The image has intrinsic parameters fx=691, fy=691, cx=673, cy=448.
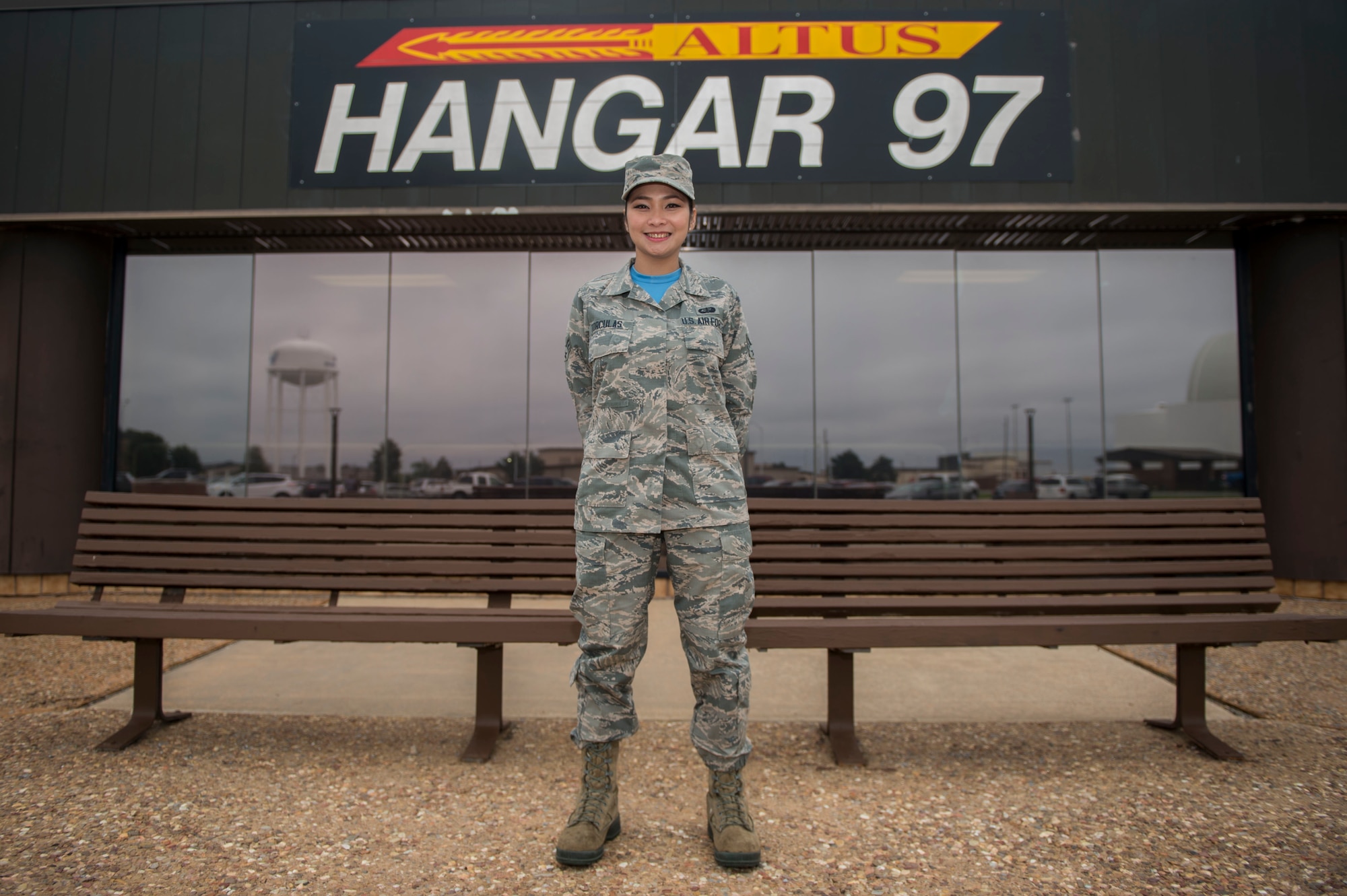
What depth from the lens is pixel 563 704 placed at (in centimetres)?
341

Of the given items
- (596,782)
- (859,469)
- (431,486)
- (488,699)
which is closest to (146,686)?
(488,699)

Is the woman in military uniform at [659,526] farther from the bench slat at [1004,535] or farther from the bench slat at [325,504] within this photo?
the bench slat at [325,504]

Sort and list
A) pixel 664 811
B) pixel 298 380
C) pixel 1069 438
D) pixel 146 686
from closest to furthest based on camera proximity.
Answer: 1. pixel 664 811
2. pixel 146 686
3. pixel 1069 438
4. pixel 298 380

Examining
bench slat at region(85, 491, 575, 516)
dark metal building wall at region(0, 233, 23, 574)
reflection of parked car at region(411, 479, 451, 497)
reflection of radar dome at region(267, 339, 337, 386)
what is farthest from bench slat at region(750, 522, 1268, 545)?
dark metal building wall at region(0, 233, 23, 574)

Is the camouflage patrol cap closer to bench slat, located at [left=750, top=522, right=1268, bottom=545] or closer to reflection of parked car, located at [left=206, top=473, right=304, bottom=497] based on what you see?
bench slat, located at [left=750, top=522, right=1268, bottom=545]

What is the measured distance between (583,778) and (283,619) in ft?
4.66

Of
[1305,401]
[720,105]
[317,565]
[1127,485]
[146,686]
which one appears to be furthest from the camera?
[1127,485]

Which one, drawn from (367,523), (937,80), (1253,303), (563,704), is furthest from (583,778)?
(1253,303)

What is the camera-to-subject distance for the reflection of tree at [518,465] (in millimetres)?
6203

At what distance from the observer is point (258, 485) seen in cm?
619

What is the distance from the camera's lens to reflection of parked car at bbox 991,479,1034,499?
241 inches

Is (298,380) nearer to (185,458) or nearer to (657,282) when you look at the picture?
(185,458)

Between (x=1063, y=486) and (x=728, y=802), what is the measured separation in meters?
5.25

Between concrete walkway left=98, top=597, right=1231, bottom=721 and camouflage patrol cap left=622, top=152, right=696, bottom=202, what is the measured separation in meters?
2.33
